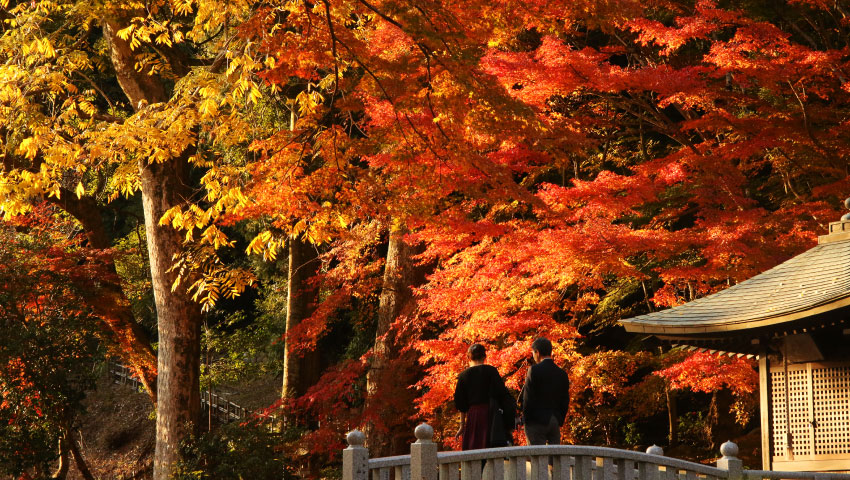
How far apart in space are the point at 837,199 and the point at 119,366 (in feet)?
75.0

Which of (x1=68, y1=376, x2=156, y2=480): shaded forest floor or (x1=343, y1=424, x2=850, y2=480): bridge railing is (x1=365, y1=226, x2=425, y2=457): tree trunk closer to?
(x1=343, y1=424, x2=850, y2=480): bridge railing

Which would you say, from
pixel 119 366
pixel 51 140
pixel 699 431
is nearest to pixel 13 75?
pixel 51 140

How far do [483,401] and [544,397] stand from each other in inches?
18.4

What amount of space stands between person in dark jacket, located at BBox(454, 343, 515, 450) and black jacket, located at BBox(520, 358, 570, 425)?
153 mm

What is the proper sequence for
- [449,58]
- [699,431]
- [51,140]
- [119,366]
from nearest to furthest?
[449,58] < [51,140] < [699,431] < [119,366]

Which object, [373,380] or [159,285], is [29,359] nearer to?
[159,285]

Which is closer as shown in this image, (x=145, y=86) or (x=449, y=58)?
(x=449, y=58)

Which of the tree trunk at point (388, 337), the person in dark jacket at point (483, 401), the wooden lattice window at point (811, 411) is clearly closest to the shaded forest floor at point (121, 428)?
the tree trunk at point (388, 337)

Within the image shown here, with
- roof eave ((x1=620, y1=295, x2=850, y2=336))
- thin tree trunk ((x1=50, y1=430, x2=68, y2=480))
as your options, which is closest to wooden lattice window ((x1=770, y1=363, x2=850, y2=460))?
roof eave ((x1=620, y1=295, x2=850, y2=336))

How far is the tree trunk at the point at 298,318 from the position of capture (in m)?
16.9

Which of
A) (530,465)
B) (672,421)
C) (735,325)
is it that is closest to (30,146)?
(530,465)

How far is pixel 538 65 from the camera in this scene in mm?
11805

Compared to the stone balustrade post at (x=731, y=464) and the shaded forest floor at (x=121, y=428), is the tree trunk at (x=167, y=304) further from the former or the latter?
the shaded forest floor at (x=121, y=428)

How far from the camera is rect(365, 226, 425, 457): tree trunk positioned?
14.1m
